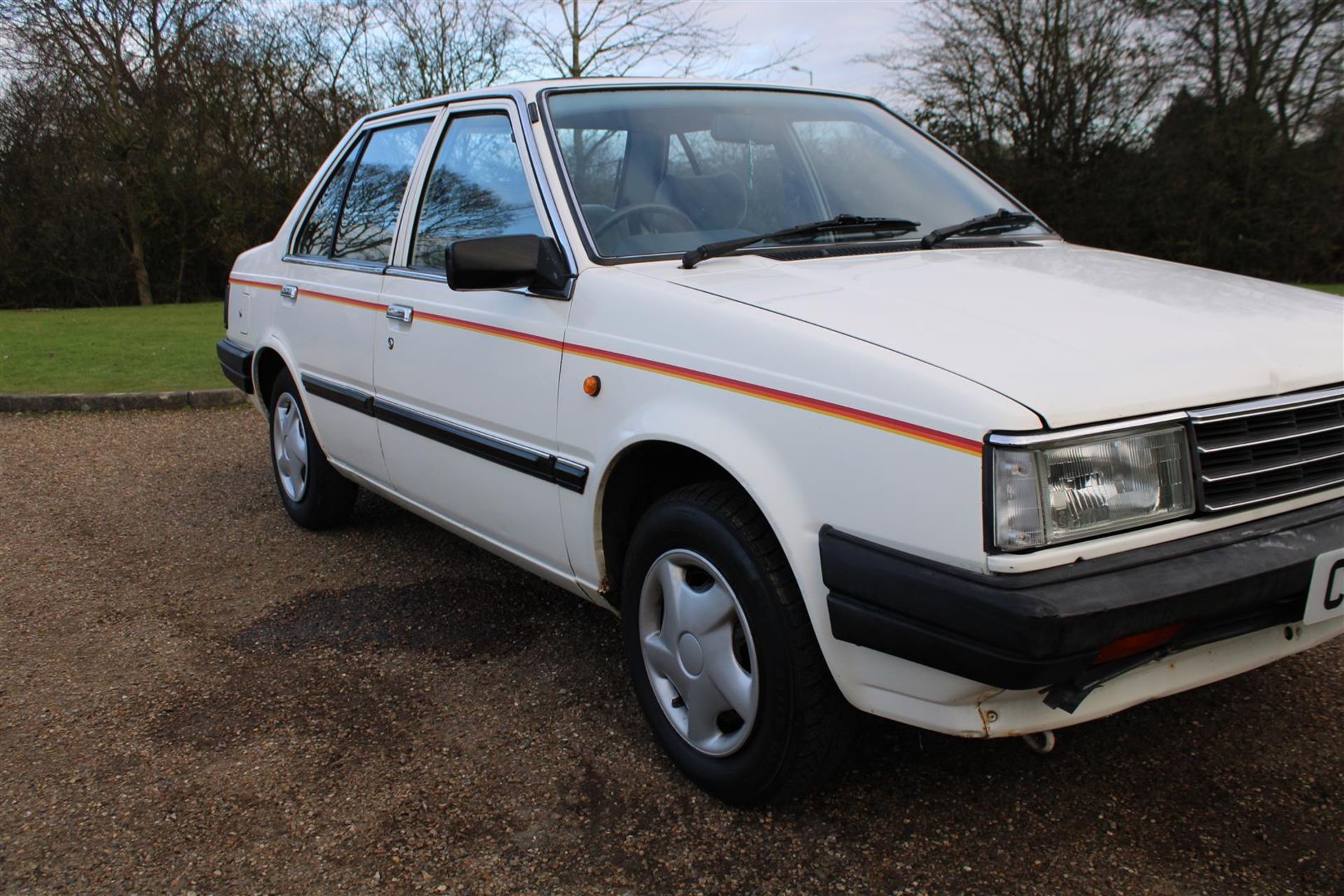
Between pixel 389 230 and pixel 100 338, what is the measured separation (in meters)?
9.76

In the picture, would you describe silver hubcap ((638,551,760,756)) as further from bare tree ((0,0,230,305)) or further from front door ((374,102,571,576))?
bare tree ((0,0,230,305))

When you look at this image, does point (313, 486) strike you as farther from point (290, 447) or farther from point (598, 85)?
point (598, 85)

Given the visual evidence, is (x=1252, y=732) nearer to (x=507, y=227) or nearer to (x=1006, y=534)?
(x=1006, y=534)

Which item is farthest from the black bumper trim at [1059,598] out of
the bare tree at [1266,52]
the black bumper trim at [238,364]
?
the bare tree at [1266,52]

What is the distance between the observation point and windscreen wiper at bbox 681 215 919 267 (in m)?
2.77

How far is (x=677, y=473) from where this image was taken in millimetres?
2762

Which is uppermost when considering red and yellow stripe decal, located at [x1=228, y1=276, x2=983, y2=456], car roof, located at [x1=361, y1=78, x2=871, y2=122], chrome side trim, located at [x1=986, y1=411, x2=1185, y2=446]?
car roof, located at [x1=361, y1=78, x2=871, y2=122]

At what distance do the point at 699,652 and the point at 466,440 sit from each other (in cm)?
111

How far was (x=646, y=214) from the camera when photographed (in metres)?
2.99

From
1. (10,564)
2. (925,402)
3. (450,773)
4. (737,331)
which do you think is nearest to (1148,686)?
(925,402)

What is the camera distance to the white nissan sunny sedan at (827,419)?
1.93m

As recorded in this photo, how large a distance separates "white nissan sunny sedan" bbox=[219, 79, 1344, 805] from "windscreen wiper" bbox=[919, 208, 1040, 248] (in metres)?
0.01

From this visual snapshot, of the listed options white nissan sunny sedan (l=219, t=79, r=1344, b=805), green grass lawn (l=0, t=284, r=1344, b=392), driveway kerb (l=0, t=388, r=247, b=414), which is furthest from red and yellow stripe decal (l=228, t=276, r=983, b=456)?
green grass lawn (l=0, t=284, r=1344, b=392)

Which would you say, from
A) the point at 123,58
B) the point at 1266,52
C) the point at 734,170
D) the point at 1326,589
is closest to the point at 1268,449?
the point at 1326,589
